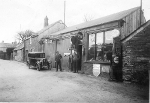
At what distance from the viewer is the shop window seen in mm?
9828

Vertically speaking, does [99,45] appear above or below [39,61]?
above

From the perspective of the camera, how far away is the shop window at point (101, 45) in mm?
9828

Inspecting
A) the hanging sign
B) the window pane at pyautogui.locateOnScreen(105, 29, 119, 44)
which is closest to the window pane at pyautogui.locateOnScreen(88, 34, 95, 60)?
the hanging sign

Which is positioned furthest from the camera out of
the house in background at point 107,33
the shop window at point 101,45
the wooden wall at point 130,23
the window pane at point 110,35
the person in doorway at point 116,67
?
Answer: the shop window at point 101,45

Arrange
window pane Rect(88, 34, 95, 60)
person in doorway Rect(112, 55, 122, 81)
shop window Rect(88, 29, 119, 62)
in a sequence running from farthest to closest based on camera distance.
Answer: window pane Rect(88, 34, 95, 60)
shop window Rect(88, 29, 119, 62)
person in doorway Rect(112, 55, 122, 81)

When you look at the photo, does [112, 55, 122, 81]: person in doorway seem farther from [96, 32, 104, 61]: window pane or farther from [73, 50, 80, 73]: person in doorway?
[73, 50, 80, 73]: person in doorway

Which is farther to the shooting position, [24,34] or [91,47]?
[24,34]

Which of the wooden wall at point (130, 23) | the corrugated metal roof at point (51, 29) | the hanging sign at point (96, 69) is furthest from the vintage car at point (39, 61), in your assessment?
the corrugated metal roof at point (51, 29)

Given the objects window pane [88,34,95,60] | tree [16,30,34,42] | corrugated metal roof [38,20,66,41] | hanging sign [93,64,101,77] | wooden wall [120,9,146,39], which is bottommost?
hanging sign [93,64,101,77]

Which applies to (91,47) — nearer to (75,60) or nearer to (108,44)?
(108,44)

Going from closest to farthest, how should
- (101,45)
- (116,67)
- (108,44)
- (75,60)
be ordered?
(116,67) < (108,44) < (101,45) < (75,60)

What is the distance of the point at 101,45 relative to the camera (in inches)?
413

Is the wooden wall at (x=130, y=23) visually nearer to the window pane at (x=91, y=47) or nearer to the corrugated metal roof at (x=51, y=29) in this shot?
the window pane at (x=91, y=47)

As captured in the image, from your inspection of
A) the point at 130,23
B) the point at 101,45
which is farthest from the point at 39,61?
the point at 130,23
